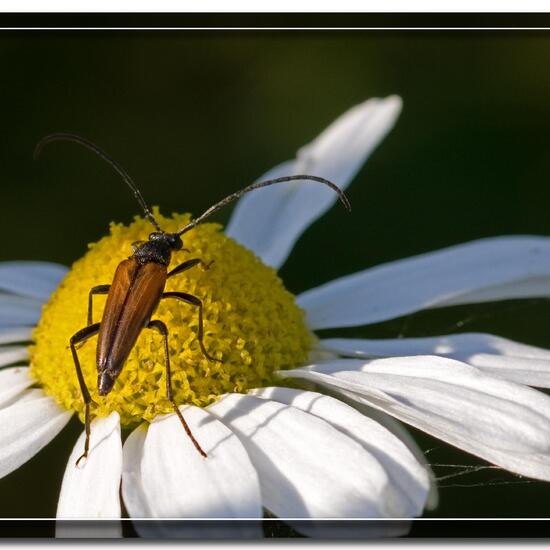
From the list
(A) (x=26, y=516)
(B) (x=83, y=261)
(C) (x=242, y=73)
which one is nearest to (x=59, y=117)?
(C) (x=242, y=73)

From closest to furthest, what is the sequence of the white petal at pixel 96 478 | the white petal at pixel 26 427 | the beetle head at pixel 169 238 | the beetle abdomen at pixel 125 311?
the white petal at pixel 96 478 → the beetle abdomen at pixel 125 311 → the white petal at pixel 26 427 → the beetle head at pixel 169 238

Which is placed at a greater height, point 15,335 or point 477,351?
point 15,335

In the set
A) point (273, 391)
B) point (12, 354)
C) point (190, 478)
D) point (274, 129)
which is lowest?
point (190, 478)

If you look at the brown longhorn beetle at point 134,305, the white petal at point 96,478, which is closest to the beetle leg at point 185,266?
the brown longhorn beetle at point 134,305

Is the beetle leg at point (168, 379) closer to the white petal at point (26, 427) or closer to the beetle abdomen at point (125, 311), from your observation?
the beetle abdomen at point (125, 311)

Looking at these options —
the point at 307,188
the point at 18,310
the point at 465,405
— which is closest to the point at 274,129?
the point at 307,188

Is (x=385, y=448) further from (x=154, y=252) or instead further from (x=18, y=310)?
(x=18, y=310)

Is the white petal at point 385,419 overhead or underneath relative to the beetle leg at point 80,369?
underneath
